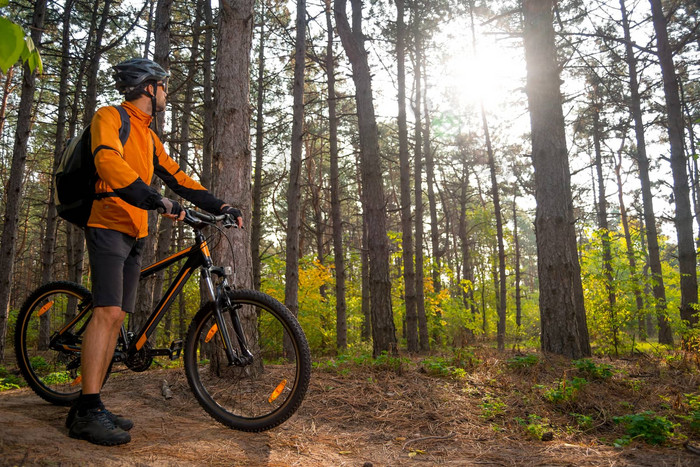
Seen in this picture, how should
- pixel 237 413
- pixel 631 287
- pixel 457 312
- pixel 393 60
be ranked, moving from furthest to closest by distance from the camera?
pixel 457 312 → pixel 393 60 → pixel 631 287 → pixel 237 413

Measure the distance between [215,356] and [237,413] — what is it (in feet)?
2.64

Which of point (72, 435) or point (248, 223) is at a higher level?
point (248, 223)

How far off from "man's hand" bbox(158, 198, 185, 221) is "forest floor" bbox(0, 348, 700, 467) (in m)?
1.36

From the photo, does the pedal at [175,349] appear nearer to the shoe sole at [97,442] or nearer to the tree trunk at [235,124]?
the shoe sole at [97,442]

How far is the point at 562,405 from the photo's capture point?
149 inches

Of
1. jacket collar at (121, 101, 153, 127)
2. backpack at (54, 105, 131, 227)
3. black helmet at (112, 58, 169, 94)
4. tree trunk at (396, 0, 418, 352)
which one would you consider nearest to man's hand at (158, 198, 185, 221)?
backpack at (54, 105, 131, 227)

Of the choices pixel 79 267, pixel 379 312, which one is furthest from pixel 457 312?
pixel 79 267

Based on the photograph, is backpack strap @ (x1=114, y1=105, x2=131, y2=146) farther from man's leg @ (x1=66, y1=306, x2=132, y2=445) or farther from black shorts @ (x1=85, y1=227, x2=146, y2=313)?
man's leg @ (x1=66, y1=306, x2=132, y2=445)

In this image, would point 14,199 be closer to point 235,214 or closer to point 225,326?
point 235,214

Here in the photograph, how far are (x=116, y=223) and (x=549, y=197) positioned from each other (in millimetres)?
6187

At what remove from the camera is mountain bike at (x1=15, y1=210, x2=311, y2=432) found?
279cm

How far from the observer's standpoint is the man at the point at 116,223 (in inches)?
99.7

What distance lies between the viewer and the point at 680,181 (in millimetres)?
10250

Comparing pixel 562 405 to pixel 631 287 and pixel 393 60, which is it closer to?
pixel 631 287
